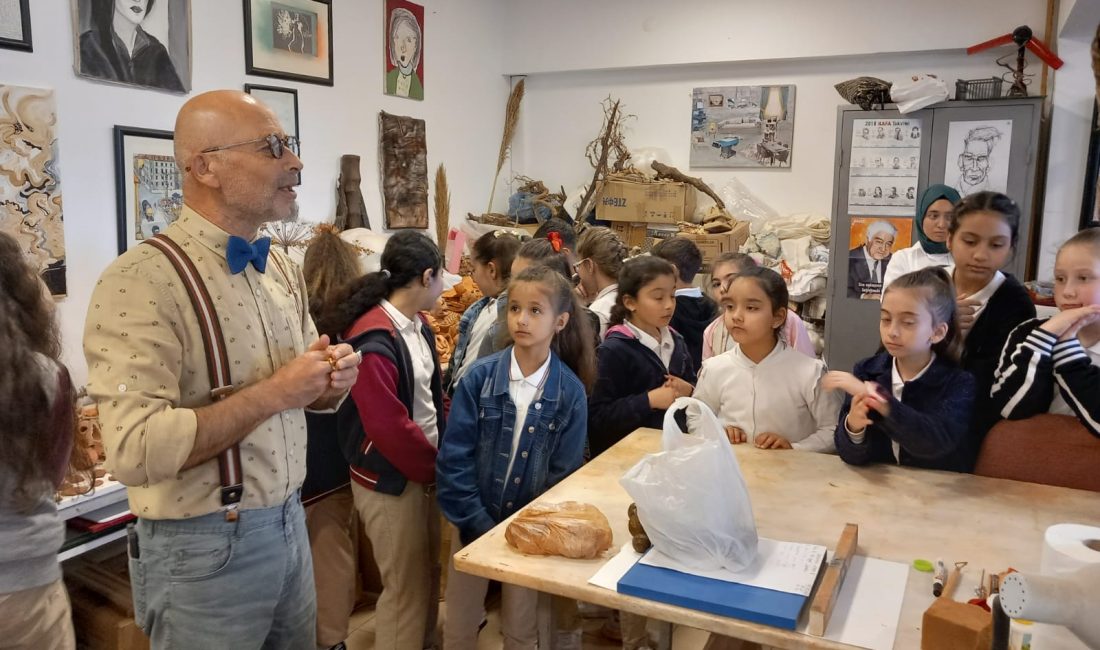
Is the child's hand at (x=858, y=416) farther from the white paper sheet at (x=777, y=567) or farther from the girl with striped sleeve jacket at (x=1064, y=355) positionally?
the white paper sheet at (x=777, y=567)

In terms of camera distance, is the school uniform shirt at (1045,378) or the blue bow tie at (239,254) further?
the school uniform shirt at (1045,378)

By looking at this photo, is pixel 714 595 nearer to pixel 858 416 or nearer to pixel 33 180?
pixel 858 416

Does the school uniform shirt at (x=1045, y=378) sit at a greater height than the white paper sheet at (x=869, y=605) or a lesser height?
greater

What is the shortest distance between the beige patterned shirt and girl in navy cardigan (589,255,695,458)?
1.29 m

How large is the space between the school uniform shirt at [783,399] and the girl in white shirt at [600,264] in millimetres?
995

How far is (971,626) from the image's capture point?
1.23 m

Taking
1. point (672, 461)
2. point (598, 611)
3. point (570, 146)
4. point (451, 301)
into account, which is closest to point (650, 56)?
point (570, 146)

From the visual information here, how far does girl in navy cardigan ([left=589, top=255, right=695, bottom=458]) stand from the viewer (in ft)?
9.07

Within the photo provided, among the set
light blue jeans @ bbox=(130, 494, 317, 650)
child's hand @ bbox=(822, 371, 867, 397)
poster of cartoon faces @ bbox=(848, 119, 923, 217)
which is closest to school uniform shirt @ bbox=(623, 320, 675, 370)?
child's hand @ bbox=(822, 371, 867, 397)

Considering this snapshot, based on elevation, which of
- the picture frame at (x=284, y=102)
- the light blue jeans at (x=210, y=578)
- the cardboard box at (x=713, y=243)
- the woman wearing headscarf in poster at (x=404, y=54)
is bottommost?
the light blue jeans at (x=210, y=578)

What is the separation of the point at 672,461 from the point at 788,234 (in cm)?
445

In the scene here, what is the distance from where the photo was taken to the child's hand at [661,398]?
103 inches

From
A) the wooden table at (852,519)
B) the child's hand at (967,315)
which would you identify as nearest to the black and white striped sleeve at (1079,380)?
the wooden table at (852,519)

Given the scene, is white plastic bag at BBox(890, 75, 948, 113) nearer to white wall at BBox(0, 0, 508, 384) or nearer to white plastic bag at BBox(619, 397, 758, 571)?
white wall at BBox(0, 0, 508, 384)
